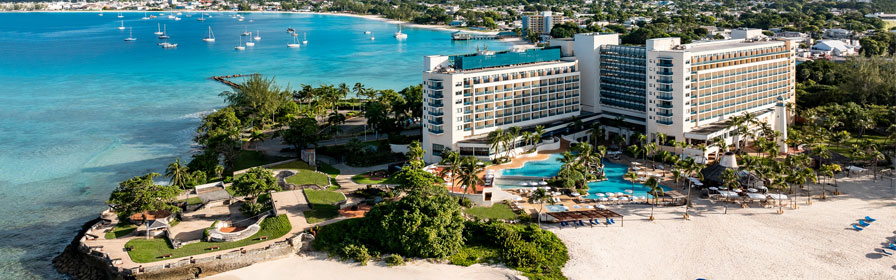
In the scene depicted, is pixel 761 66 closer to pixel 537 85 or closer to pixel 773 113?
pixel 773 113

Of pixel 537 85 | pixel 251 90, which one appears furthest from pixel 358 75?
pixel 537 85

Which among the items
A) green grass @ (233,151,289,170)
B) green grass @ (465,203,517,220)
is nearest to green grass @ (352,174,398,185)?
green grass @ (465,203,517,220)

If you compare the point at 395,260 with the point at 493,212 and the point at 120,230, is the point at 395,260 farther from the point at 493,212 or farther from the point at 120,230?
the point at 120,230

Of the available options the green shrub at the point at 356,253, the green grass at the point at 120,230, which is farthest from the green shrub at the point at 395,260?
the green grass at the point at 120,230

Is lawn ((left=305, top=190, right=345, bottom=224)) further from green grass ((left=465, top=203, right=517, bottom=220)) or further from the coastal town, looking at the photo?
green grass ((left=465, top=203, right=517, bottom=220))

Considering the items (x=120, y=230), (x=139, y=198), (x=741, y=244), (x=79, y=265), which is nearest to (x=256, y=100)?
(x=139, y=198)

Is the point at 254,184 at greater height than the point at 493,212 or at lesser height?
greater

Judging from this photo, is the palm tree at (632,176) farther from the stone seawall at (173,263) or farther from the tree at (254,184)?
the tree at (254,184)
